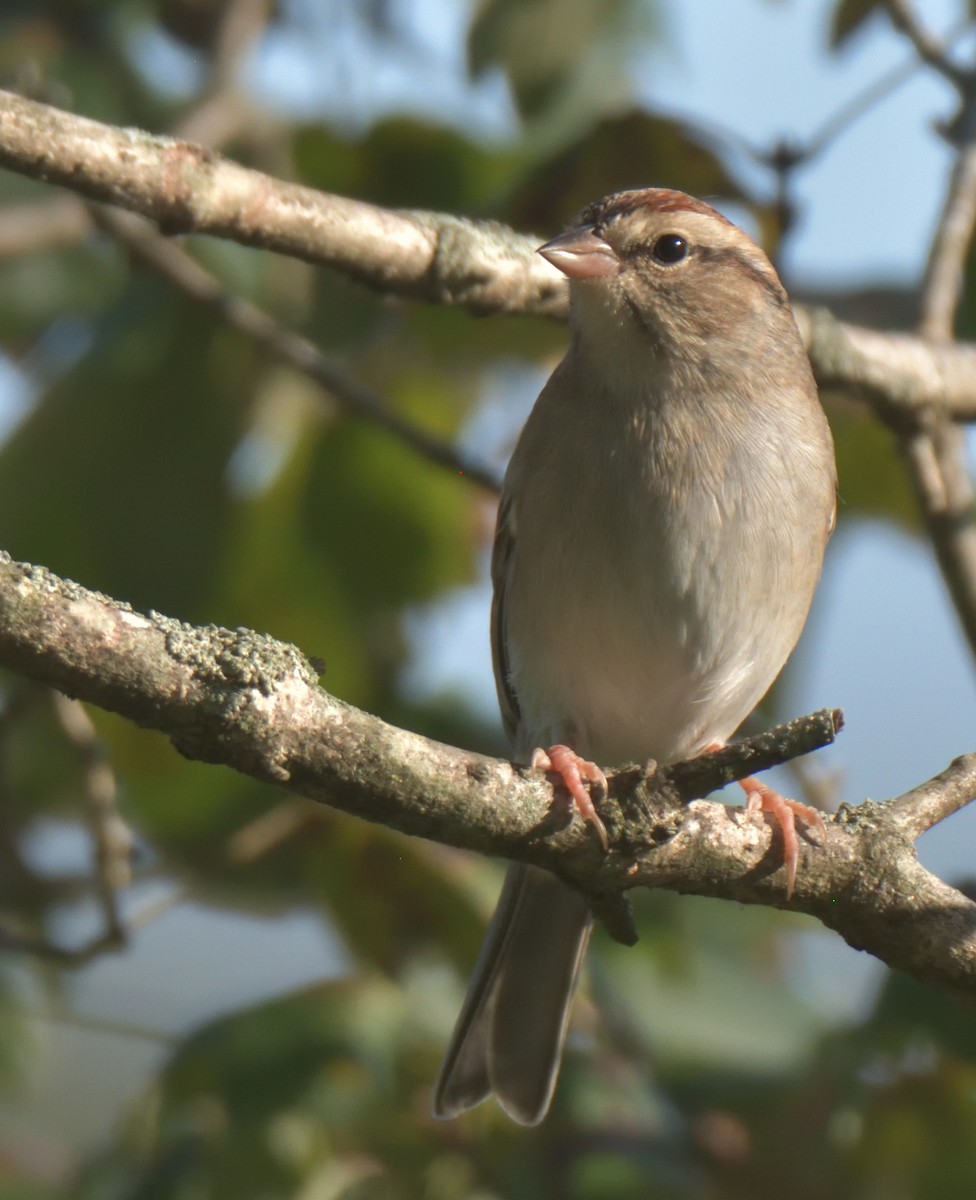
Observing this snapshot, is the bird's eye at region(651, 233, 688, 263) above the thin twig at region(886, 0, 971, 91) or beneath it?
beneath

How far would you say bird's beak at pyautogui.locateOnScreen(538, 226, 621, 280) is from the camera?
332 centimetres

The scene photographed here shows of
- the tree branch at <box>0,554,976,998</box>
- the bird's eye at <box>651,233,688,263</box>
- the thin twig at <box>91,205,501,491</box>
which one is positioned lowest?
the tree branch at <box>0,554,976,998</box>

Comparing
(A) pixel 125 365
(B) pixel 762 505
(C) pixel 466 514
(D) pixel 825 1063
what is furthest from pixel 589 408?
(D) pixel 825 1063

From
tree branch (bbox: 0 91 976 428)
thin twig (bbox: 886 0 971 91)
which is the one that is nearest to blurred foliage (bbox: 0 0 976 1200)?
thin twig (bbox: 886 0 971 91)

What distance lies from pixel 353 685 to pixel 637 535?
0.92 metres

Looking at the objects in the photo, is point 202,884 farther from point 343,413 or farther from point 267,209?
point 267,209

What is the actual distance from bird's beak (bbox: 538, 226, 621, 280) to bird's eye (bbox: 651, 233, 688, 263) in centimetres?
16

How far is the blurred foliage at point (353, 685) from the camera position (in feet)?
10.9

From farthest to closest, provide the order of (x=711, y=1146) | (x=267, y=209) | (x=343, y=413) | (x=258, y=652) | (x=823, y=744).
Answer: (x=343, y=413), (x=711, y=1146), (x=267, y=209), (x=823, y=744), (x=258, y=652)

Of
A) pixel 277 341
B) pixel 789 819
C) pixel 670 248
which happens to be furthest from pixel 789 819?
pixel 277 341

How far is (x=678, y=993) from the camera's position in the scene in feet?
13.0

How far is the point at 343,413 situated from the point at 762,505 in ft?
4.22

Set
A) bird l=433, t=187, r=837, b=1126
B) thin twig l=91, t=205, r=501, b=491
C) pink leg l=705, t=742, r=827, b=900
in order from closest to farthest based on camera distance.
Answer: pink leg l=705, t=742, r=827, b=900, bird l=433, t=187, r=837, b=1126, thin twig l=91, t=205, r=501, b=491

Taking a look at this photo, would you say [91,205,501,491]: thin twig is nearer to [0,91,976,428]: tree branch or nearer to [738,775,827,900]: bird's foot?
[0,91,976,428]: tree branch
